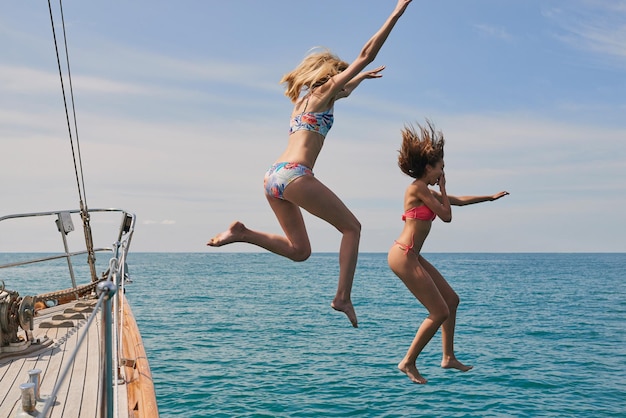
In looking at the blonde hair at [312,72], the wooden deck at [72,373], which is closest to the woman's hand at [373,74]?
the blonde hair at [312,72]

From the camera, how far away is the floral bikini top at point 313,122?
13.8ft

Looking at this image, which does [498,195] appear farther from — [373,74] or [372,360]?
[372,360]

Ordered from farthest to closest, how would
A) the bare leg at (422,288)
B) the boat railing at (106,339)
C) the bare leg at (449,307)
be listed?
the bare leg at (449,307) < the bare leg at (422,288) < the boat railing at (106,339)

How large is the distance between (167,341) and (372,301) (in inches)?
1153

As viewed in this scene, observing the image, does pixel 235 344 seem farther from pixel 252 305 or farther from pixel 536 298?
pixel 536 298

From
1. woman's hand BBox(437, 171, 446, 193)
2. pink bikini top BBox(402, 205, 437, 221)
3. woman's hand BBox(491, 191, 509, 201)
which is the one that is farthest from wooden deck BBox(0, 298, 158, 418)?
woman's hand BBox(491, 191, 509, 201)

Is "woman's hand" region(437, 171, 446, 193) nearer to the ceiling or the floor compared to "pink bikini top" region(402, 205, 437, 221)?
nearer to the ceiling

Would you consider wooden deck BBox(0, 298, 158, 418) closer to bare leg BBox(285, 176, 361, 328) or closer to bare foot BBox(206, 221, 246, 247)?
bare foot BBox(206, 221, 246, 247)

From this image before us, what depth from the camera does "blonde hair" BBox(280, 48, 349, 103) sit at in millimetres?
4293

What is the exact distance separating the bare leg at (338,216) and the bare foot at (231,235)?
0.42 metres

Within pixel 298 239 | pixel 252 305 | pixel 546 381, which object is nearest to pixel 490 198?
pixel 298 239

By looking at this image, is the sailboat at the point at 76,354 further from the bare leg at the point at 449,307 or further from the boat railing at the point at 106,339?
the bare leg at the point at 449,307

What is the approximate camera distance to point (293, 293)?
67500mm

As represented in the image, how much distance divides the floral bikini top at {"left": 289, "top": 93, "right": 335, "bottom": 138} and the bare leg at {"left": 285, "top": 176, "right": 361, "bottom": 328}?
36cm
